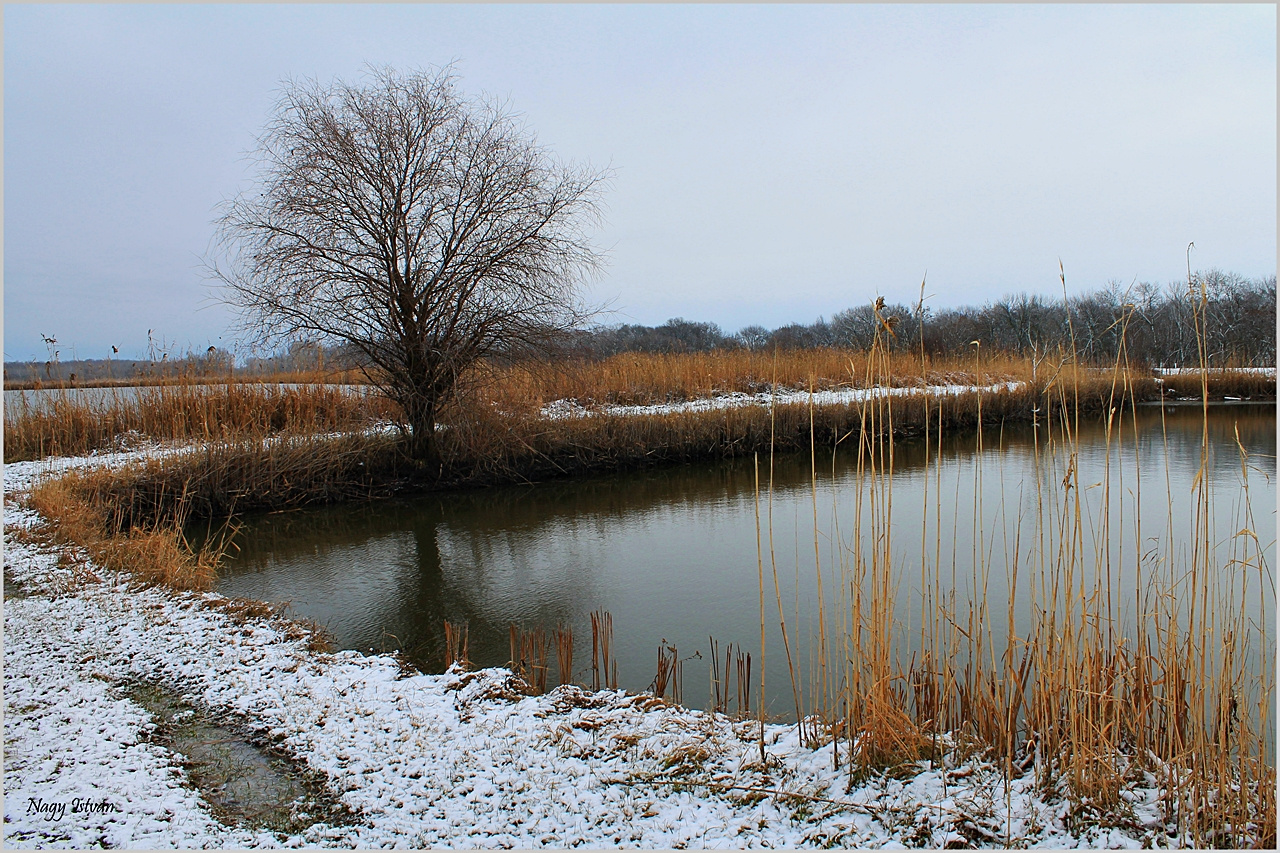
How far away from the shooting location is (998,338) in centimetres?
2950

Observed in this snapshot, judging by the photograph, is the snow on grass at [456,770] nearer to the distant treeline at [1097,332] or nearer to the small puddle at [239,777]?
the small puddle at [239,777]

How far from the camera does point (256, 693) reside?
3330mm

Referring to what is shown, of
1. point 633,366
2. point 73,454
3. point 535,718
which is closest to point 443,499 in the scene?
point 73,454

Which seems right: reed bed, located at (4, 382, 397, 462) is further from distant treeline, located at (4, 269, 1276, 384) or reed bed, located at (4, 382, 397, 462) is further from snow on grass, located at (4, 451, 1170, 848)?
snow on grass, located at (4, 451, 1170, 848)

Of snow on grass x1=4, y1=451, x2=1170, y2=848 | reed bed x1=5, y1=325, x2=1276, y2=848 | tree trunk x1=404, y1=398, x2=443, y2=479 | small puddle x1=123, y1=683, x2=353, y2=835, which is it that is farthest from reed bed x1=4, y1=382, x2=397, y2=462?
small puddle x1=123, y1=683, x2=353, y2=835

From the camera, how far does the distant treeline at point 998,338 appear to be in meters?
6.90

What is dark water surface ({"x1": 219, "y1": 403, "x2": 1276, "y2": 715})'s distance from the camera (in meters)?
4.25

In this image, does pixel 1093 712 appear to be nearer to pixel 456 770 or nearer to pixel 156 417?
pixel 456 770

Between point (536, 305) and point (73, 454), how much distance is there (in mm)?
6332

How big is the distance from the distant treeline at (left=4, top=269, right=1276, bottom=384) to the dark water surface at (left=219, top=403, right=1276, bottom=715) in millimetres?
1393

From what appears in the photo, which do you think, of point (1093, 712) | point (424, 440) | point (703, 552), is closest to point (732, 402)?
point (424, 440)

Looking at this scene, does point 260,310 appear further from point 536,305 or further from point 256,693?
point 256,693

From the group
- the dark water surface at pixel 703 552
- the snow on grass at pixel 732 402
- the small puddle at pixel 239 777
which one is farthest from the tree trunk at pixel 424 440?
the small puddle at pixel 239 777

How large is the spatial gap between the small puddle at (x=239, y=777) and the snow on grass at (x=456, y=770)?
0.05m
